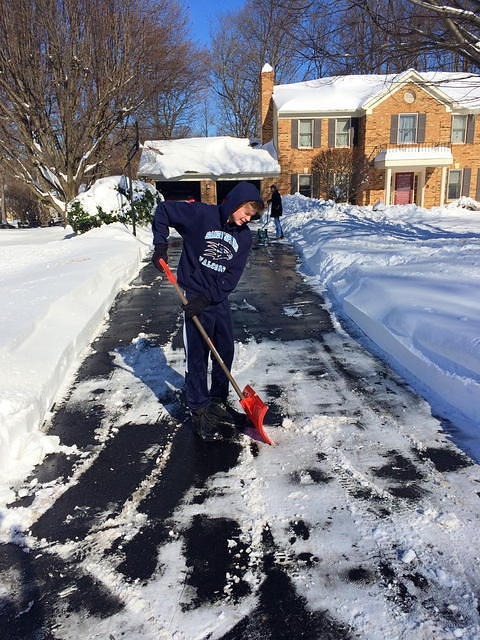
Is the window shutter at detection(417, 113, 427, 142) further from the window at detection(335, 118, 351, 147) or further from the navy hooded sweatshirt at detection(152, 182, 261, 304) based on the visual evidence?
the navy hooded sweatshirt at detection(152, 182, 261, 304)

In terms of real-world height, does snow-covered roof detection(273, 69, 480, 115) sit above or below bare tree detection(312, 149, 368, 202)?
above

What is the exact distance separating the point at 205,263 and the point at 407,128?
26693mm

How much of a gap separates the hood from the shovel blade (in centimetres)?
138

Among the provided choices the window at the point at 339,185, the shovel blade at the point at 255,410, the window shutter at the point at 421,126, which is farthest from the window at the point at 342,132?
the shovel blade at the point at 255,410

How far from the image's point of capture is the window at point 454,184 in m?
27.0

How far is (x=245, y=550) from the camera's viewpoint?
2.38 m

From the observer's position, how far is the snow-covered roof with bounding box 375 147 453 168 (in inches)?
987

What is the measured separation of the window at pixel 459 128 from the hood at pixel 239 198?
27713 millimetres

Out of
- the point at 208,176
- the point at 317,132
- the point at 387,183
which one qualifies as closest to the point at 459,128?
the point at 387,183

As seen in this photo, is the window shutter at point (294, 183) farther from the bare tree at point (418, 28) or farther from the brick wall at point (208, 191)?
the bare tree at point (418, 28)

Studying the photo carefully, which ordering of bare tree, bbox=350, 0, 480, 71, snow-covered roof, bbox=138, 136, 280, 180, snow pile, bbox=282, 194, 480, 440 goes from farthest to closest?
1. snow-covered roof, bbox=138, 136, 280, 180
2. bare tree, bbox=350, 0, 480, 71
3. snow pile, bbox=282, 194, 480, 440

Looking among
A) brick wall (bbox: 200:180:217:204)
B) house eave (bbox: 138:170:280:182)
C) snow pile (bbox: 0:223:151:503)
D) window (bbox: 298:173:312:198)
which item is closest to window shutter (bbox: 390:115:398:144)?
window (bbox: 298:173:312:198)

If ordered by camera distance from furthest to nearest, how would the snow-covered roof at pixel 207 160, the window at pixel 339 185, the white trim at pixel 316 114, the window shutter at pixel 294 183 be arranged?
1. the window shutter at pixel 294 183
2. the snow-covered roof at pixel 207 160
3. the white trim at pixel 316 114
4. the window at pixel 339 185

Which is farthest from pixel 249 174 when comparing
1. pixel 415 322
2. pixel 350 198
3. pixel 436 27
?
pixel 415 322
